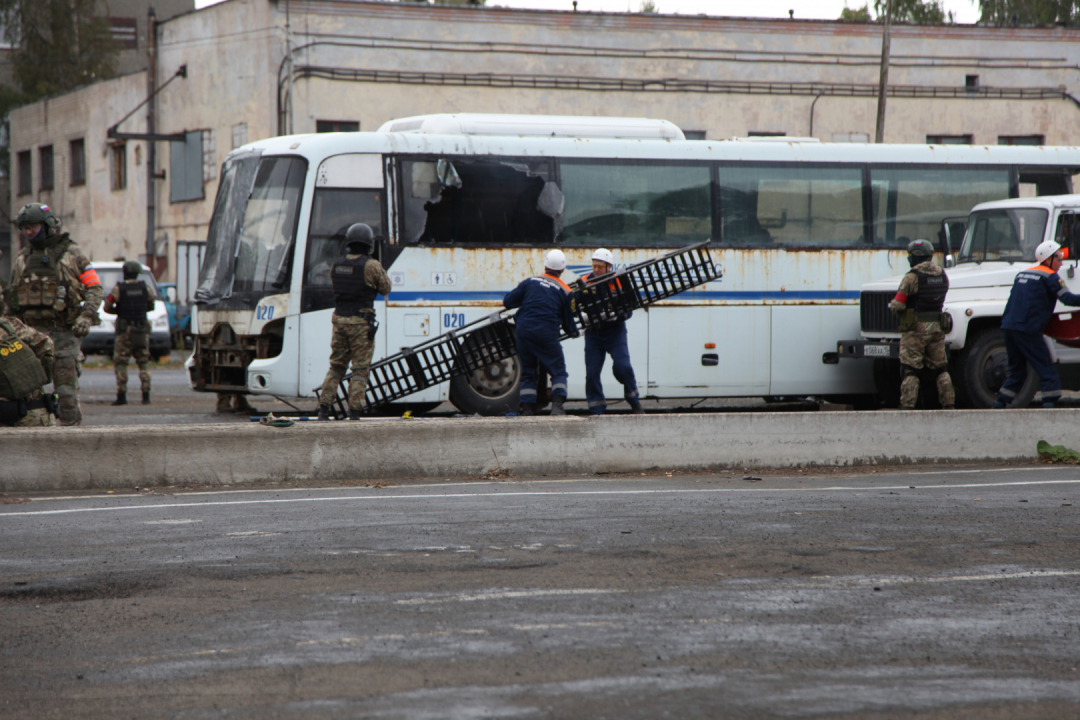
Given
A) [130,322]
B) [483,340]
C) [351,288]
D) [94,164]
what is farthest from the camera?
[94,164]

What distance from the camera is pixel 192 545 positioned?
6.78 meters

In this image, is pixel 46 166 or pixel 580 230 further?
pixel 46 166

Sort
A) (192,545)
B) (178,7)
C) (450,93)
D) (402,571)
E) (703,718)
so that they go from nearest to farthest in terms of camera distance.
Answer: (703,718) → (402,571) → (192,545) → (450,93) → (178,7)

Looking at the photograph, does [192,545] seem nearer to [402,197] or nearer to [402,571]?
[402,571]

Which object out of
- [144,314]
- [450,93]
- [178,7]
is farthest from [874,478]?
[178,7]

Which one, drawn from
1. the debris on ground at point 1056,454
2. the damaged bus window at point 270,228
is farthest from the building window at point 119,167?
the debris on ground at point 1056,454

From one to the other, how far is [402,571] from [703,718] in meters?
2.46

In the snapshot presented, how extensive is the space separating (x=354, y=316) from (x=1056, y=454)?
21.6 ft

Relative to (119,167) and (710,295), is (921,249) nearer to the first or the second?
(710,295)

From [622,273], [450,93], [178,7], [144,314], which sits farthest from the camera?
[178,7]

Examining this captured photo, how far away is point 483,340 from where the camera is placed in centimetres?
1357

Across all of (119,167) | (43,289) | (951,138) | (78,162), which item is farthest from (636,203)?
(78,162)

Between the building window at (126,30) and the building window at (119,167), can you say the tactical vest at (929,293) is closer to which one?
the building window at (119,167)

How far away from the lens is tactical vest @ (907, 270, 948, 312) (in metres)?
13.0
